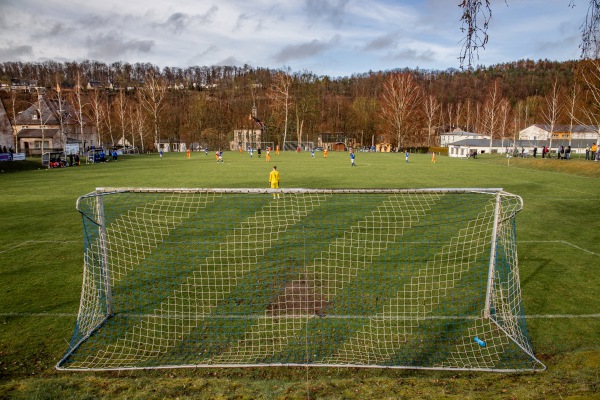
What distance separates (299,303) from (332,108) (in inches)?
4176

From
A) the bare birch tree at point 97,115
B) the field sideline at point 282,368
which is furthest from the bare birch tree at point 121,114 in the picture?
the field sideline at point 282,368

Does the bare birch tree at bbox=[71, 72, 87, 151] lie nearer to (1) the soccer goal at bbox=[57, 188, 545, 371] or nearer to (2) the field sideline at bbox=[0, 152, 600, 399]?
(2) the field sideline at bbox=[0, 152, 600, 399]

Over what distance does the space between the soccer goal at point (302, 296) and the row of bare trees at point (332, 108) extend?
61190mm

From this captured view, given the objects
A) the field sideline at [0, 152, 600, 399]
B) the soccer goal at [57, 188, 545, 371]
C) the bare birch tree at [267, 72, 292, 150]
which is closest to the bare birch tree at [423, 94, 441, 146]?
the bare birch tree at [267, 72, 292, 150]

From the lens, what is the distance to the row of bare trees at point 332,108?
261 feet

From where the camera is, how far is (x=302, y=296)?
Result: 8.22 m

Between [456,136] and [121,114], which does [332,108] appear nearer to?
[456,136]

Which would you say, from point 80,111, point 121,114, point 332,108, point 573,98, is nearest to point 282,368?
point 80,111

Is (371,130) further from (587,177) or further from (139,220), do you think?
(139,220)

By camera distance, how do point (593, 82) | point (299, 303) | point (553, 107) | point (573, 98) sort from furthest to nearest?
1. point (553, 107)
2. point (573, 98)
3. point (593, 82)
4. point (299, 303)

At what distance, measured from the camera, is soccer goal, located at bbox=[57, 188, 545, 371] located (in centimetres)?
628

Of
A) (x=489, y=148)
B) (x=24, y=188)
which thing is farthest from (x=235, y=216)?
(x=489, y=148)

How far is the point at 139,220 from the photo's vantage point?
14.9m

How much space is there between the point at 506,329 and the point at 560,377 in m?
1.63
